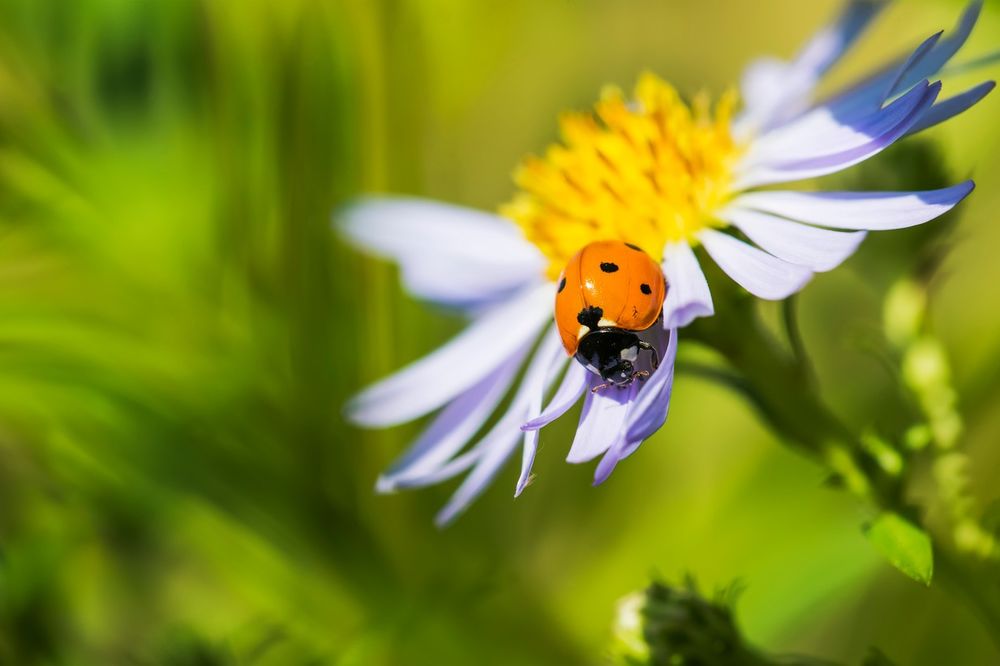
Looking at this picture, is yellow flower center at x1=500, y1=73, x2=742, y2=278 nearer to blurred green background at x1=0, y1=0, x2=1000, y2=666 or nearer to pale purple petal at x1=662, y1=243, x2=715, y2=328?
pale purple petal at x1=662, y1=243, x2=715, y2=328

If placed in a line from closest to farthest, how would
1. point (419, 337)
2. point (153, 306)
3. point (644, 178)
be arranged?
point (644, 178)
point (153, 306)
point (419, 337)

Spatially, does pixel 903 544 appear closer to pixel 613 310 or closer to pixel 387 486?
pixel 613 310

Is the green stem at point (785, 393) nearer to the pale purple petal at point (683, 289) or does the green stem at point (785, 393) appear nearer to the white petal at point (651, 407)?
the pale purple petal at point (683, 289)

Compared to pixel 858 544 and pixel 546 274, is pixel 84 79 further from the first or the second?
pixel 858 544

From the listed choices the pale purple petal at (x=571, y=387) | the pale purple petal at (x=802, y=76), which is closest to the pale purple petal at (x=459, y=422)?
the pale purple petal at (x=571, y=387)

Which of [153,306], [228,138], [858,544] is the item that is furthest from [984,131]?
[153,306]

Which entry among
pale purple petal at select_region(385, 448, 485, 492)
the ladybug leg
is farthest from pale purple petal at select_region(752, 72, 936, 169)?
pale purple petal at select_region(385, 448, 485, 492)
